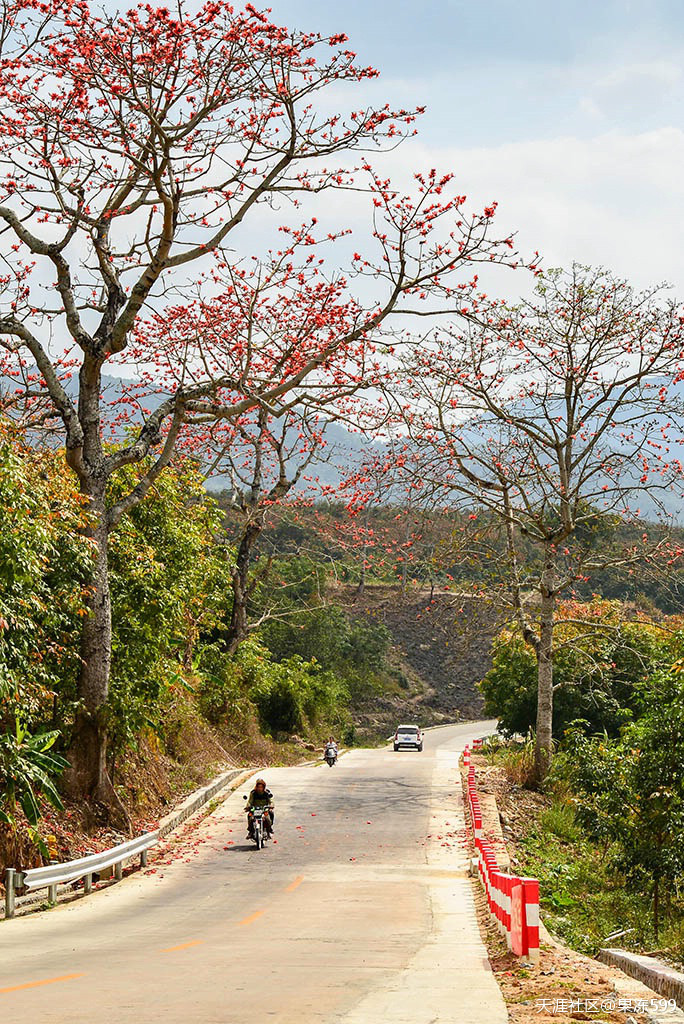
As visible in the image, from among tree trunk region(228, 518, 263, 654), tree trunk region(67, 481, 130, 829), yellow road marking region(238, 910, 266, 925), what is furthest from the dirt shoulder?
tree trunk region(228, 518, 263, 654)

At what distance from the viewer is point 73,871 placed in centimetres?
1459

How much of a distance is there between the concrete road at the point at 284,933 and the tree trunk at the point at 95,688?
5.69ft

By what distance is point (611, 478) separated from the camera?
973 inches

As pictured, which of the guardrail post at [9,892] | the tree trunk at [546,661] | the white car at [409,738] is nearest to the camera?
the guardrail post at [9,892]

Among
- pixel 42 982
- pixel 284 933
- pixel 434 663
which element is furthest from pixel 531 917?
pixel 434 663

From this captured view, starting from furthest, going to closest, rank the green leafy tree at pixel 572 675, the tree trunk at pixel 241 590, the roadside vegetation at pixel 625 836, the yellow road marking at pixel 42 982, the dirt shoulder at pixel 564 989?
the tree trunk at pixel 241 590 → the green leafy tree at pixel 572 675 → the roadside vegetation at pixel 625 836 → the yellow road marking at pixel 42 982 → the dirt shoulder at pixel 564 989

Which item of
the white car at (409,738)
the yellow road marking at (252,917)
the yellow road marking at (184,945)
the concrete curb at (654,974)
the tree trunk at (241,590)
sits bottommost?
the white car at (409,738)

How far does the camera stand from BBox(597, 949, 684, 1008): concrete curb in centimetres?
802

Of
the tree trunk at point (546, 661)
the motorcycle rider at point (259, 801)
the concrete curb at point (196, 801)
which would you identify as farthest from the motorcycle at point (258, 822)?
the tree trunk at point (546, 661)

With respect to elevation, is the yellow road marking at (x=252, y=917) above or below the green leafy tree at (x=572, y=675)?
below

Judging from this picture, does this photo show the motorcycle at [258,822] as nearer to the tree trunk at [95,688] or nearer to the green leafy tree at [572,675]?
the tree trunk at [95,688]

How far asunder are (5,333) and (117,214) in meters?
2.94

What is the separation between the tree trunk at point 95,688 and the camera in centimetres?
1750

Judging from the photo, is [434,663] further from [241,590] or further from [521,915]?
[521,915]
